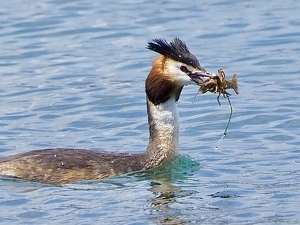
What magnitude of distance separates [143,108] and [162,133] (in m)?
2.84

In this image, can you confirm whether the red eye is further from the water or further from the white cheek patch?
the water

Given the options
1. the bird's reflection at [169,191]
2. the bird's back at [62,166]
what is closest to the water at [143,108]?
the bird's reflection at [169,191]

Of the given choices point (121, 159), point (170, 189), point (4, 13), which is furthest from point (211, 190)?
point (4, 13)

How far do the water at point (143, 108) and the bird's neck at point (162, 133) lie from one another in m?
0.19

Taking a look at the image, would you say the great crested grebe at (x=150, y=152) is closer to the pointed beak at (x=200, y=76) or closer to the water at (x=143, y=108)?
the pointed beak at (x=200, y=76)

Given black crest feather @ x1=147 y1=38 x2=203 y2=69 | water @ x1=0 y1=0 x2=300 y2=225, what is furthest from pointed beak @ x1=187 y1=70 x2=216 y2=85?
water @ x1=0 y1=0 x2=300 y2=225

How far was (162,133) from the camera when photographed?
43.4 ft

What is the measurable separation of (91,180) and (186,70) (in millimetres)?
1570

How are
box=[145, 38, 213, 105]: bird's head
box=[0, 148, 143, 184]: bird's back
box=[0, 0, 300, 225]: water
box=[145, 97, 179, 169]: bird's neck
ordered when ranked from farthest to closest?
box=[145, 97, 179, 169]: bird's neck < box=[145, 38, 213, 105]: bird's head < box=[0, 148, 143, 184]: bird's back < box=[0, 0, 300, 225]: water

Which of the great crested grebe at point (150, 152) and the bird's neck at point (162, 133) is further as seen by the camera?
the bird's neck at point (162, 133)

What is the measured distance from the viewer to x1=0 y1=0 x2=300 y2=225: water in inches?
453

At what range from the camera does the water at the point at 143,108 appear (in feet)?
37.8

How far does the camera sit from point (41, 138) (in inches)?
579

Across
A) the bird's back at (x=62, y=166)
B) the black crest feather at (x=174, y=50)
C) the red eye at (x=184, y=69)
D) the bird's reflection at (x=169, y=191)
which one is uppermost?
the black crest feather at (x=174, y=50)
